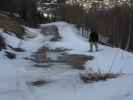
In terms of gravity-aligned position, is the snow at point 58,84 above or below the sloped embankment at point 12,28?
above

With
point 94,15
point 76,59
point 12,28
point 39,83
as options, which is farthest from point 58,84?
point 94,15

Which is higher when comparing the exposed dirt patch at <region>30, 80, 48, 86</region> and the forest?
the exposed dirt patch at <region>30, 80, 48, 86</region>

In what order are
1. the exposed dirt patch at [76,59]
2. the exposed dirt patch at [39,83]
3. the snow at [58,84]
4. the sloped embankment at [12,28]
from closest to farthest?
1. the snow at [58,84]
2. the exposed dirt patch at [39,83]
3. the exposed dirt patch at [76,59]
4. the sloped embankment at [12,28]

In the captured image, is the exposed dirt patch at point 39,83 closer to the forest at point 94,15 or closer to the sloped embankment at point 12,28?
the forest at point 94,15

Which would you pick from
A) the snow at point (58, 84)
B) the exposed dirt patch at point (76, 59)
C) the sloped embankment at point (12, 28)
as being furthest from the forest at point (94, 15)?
the snow at point (58, 84)

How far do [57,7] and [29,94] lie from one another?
5996cm

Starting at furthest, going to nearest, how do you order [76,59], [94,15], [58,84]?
[94,15] < [76,59] < [58,84]

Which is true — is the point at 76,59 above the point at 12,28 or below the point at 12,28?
above

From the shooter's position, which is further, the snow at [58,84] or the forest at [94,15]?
the forest at [94,15]

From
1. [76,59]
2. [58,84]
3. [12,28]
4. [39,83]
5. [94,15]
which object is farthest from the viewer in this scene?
[94,15]

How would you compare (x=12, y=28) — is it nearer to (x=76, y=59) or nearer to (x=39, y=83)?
(x=76, y=59)

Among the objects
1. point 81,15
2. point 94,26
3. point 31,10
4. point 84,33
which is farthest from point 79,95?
point 31,10

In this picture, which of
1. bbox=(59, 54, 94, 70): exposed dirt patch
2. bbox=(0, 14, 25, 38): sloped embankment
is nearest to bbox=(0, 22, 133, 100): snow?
bbox=(59, 54, 94, 70): exposed dirt patch

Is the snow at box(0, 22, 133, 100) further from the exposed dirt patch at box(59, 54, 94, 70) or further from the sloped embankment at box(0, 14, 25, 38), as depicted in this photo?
the sloped embankment at box(0, 14, 25, 38)
